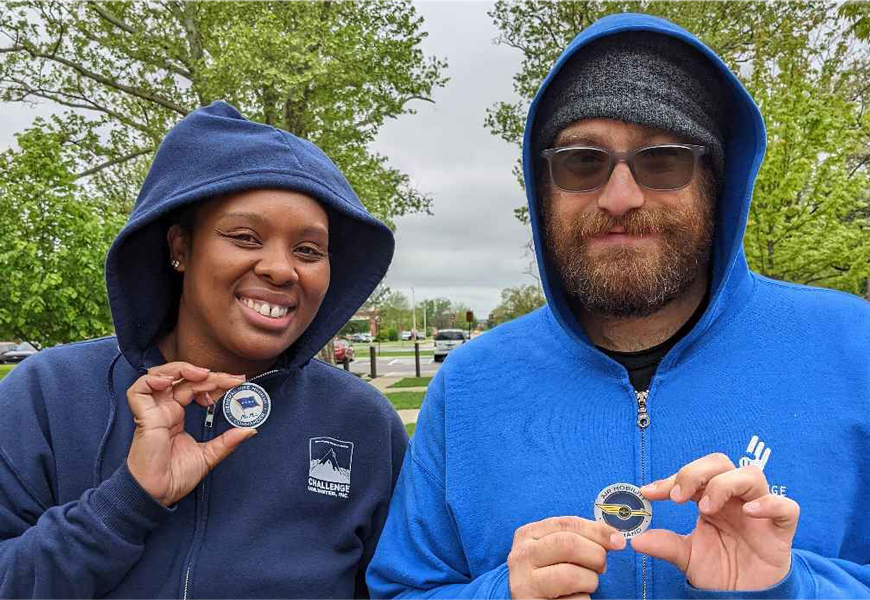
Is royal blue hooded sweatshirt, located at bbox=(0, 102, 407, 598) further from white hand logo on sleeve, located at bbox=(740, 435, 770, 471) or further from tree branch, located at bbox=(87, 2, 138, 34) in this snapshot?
tree branch, located at bbox=(87, 2, 138, 34)

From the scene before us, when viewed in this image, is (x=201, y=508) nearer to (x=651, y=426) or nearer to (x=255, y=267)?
(x=255, y=267)

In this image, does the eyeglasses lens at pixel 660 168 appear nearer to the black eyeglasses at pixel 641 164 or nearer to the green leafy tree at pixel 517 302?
the black eyeglasses at pixel 641 164

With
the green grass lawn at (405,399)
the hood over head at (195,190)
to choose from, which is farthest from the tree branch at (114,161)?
the hood over head at (195,190)

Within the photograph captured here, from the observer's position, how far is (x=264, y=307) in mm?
2326

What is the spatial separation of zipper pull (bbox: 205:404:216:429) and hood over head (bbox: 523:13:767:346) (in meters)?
1.25

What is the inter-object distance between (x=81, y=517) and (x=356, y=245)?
151 centimetres

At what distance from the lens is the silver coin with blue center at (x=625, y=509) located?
5.55 feet

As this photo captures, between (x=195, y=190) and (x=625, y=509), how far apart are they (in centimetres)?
168

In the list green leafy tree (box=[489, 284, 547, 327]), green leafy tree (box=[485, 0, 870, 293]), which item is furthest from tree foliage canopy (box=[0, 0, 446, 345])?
green leafy tree (box=[489, 284, 547, 327])

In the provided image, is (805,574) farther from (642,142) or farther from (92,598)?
(92,598)

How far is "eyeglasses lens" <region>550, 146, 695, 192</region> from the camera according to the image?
78.4 inches

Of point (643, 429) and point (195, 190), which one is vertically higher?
point (195, 190)

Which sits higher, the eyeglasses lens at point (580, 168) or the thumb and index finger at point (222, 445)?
the eyeglasses lens at point (580, 168)

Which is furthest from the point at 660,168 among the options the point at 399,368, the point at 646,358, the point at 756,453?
the point at 399,368
